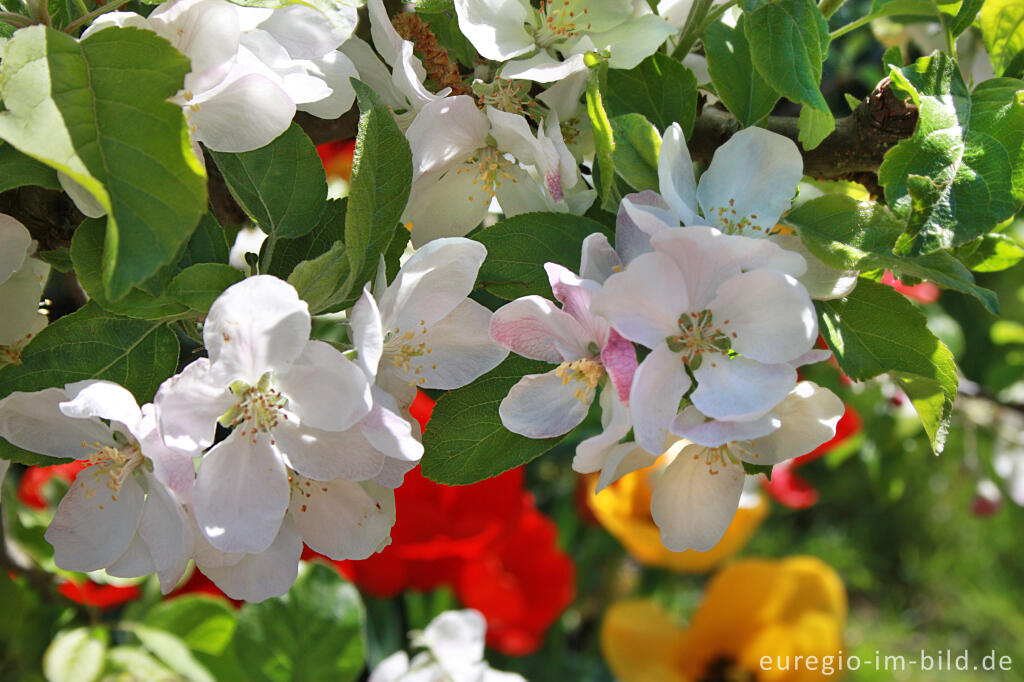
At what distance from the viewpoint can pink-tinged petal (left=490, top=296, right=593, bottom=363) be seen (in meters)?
0.45

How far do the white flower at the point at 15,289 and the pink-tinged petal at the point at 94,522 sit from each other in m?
0.08

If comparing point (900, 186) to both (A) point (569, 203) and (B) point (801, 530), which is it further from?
(B) point (801, 530)

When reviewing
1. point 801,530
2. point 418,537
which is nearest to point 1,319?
point 418,537

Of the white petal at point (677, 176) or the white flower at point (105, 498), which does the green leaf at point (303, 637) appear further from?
the white petal at point (677, 176)

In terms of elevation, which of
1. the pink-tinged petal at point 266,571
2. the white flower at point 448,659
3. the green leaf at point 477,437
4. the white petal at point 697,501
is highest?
the green leaf at point 477,437

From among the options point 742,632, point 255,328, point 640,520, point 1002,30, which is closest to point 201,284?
point 255,328

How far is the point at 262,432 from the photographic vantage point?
455 mm

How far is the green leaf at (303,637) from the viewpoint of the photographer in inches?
31.9

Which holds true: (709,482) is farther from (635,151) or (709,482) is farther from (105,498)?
(105,498)

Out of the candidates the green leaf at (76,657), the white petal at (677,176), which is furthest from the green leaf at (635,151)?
the green leaf at (76,657)

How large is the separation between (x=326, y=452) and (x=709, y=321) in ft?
0.66

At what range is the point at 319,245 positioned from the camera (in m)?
0.51

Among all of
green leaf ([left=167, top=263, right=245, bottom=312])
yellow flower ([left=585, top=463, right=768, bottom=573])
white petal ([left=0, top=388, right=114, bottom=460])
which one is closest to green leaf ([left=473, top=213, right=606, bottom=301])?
green leaf ([left=167, top=263, right=245, bottom=312])

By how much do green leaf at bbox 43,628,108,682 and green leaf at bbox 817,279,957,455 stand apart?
68 cm
